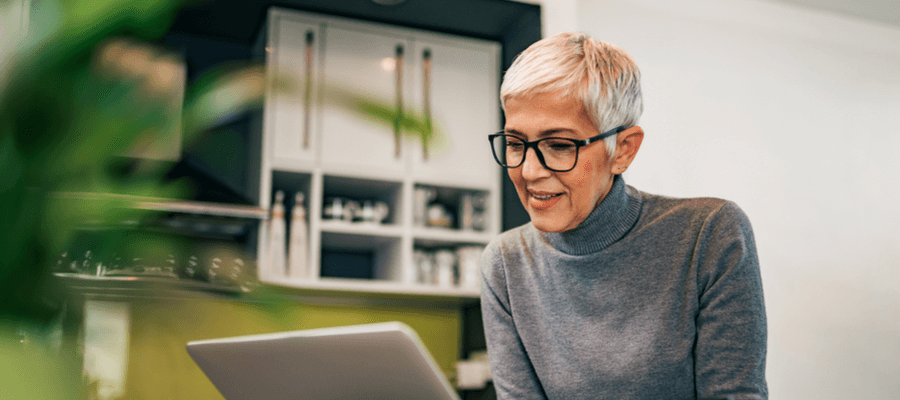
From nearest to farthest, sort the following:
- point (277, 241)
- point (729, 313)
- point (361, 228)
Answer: point (729, 313)
point (277, 241)
point (361, 228)

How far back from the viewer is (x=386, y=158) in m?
2.71

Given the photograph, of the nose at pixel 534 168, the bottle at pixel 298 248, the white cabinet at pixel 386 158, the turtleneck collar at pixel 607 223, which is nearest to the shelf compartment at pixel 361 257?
the white cabinet at pixel 386 158

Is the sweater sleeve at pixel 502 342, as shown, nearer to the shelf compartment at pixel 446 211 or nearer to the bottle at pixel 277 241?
the bottle at pixel 277 241

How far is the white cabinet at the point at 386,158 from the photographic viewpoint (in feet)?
8.47

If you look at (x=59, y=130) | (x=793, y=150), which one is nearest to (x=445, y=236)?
(x=793, y=150)

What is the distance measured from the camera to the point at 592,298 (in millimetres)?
1068

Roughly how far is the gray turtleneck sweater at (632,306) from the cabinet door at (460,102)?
1621mm

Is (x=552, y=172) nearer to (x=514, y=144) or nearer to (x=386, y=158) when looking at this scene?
(x=514, y=144)

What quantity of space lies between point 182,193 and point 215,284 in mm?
1804

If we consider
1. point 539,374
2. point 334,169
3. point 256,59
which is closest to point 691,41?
point 334,169

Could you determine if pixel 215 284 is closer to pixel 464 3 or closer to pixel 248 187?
pixel 248 187

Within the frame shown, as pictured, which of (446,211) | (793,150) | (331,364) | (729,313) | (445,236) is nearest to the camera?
(331,364)

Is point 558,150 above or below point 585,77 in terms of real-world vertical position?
below

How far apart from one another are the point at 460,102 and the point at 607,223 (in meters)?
1.88
